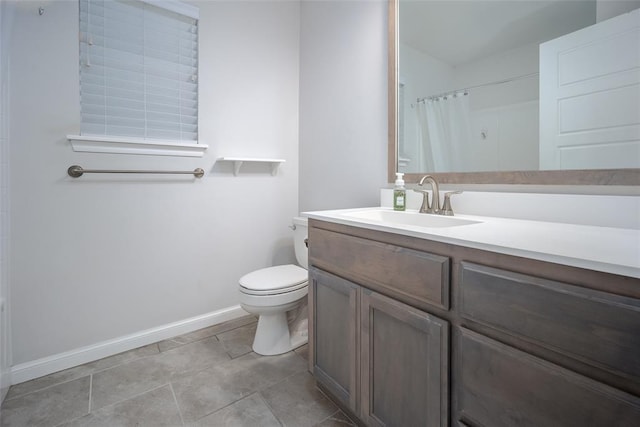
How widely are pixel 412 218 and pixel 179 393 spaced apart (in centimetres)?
141

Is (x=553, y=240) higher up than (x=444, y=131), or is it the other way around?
(x=444, y=131)

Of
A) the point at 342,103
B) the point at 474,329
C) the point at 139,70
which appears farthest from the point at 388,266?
the point at 139,70

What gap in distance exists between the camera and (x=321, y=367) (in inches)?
56.6

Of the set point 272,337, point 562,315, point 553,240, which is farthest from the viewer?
point 272,337

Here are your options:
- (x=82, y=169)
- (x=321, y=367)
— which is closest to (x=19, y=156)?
(x=82, y=169)

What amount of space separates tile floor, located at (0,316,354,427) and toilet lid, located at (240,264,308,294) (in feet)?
1.41

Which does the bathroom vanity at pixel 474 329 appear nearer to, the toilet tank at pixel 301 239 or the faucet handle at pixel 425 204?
the faucet handle at pixel 425 204

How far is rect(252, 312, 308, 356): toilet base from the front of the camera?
6.15 feet

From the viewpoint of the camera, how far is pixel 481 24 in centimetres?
141

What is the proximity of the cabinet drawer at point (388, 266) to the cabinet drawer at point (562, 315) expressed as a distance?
0.10m

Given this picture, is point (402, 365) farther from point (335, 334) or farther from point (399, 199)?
point (399, 199)

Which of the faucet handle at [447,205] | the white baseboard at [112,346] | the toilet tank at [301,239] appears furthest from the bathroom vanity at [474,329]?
the white baseboard at [112,346]

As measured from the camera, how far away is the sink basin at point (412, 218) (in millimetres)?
1322

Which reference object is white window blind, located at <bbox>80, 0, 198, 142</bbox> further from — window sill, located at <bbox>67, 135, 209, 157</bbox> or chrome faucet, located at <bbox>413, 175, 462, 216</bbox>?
chrome faucet, located at <bbox>413, 175, 462, 216</bbox>
